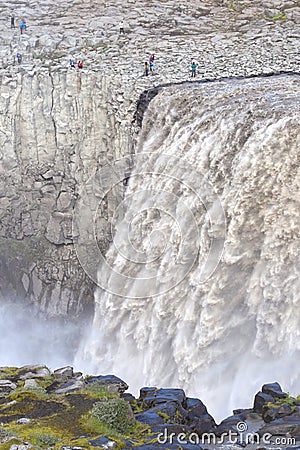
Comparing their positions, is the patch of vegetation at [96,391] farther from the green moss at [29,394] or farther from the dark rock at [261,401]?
the dark rock at [261,401]

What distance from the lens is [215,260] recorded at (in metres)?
19.3

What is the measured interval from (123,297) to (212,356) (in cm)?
756

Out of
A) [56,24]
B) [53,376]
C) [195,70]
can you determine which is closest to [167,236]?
[53,376]

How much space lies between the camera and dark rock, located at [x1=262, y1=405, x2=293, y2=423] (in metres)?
13.0

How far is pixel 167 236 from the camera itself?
23078mm

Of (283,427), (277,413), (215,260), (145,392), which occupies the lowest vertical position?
(283,427)

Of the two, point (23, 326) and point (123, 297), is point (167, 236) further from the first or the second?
point (23, 326)

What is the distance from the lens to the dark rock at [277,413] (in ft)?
42.7

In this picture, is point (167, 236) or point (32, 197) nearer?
point (167, 236)

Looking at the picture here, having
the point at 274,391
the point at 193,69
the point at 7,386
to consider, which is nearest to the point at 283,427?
the point at 274,391
